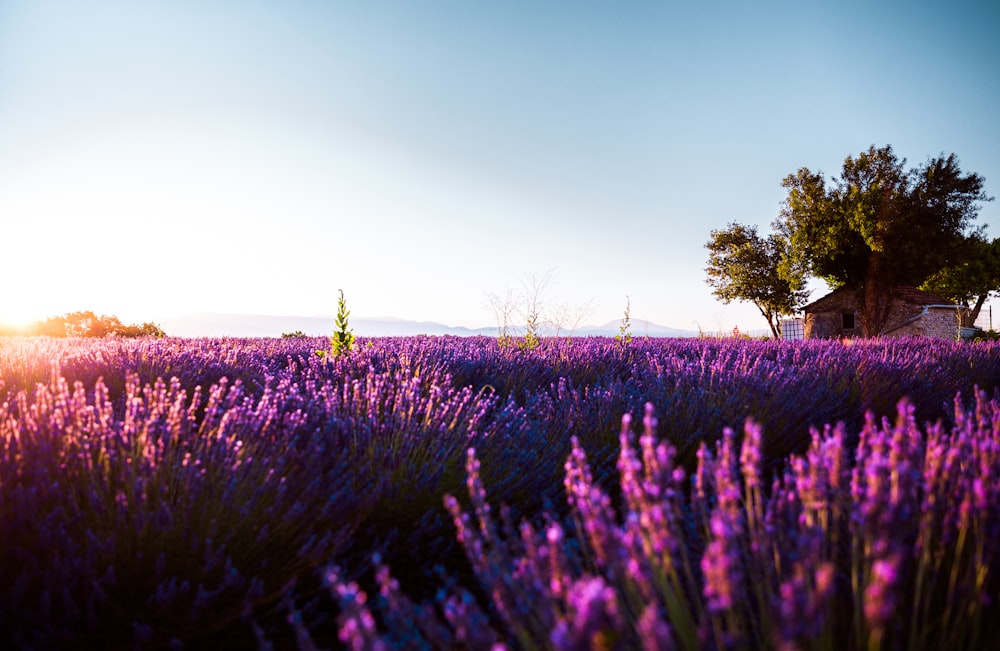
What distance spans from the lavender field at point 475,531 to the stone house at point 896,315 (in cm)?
2884

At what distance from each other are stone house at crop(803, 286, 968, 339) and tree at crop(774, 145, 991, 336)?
2.03 ft

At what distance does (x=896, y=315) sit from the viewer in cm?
2950

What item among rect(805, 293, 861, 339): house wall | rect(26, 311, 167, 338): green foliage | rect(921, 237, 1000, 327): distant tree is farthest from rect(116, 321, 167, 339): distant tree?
rect(921, 237, 1000, 327): distant tree

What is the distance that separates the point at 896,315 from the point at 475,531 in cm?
3337

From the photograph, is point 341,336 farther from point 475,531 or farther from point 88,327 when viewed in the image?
point 88,327

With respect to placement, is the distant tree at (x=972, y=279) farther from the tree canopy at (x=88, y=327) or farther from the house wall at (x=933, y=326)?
the tree canopy at (x=88, y=327)

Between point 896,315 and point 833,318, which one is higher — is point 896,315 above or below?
above

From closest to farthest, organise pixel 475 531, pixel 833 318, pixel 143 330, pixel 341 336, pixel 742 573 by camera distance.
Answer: pixel 742 573, pixel 475 531, pixel 341 336, pixel 143 330, pixel 833 318

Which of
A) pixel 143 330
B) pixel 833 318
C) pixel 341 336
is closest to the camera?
pixel 341 336

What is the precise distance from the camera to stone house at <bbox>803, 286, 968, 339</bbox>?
28.6 metres

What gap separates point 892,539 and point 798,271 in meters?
31.2

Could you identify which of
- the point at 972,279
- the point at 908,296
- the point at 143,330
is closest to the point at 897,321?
the point at 908,296

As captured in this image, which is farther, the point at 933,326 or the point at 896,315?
the point at 896,315

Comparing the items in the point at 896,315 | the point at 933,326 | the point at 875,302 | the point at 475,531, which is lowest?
the point at 475,531
